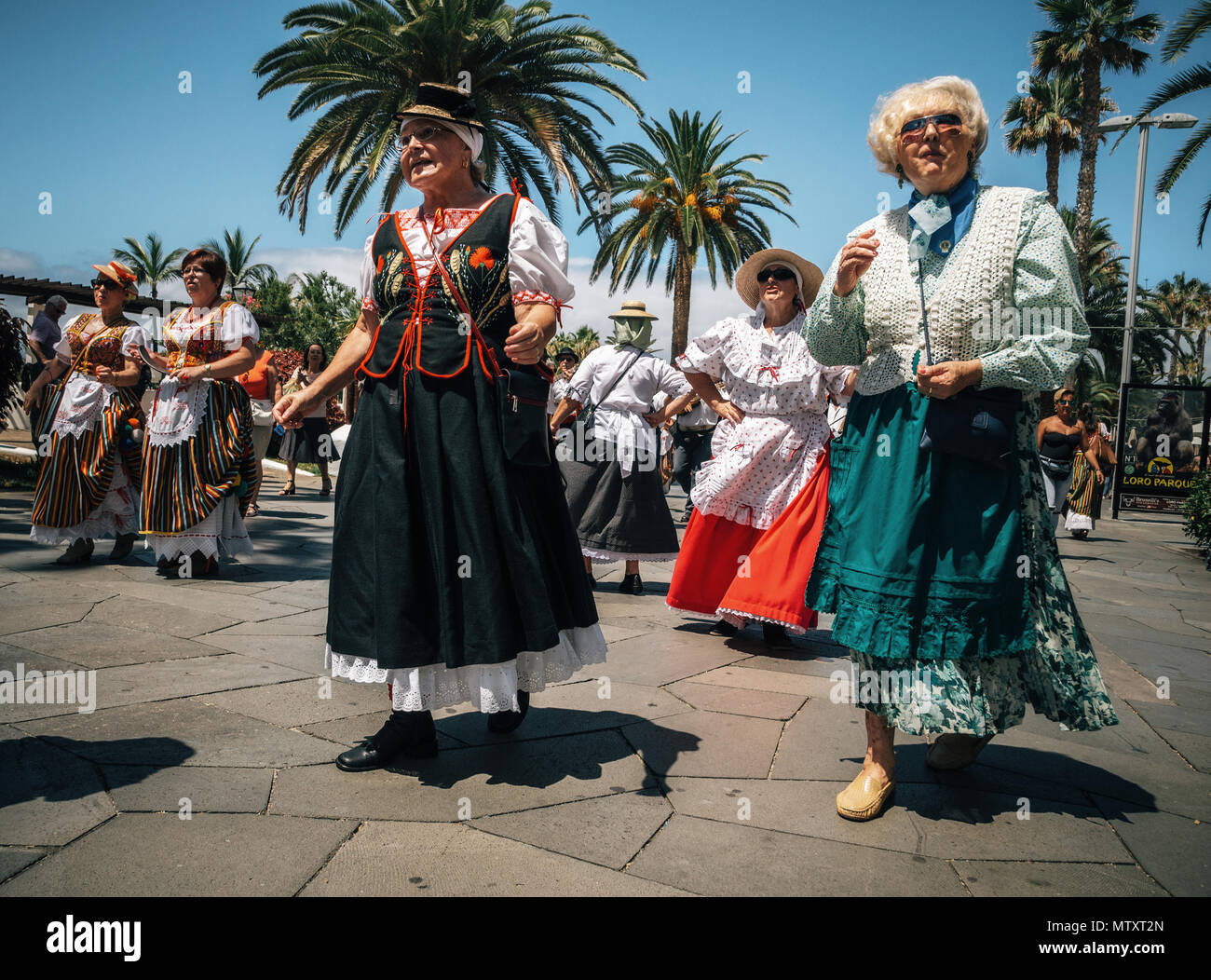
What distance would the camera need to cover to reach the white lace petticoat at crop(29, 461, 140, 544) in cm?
657

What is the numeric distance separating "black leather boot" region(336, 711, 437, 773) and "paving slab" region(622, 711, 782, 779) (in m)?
0.73

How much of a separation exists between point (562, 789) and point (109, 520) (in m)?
5.18

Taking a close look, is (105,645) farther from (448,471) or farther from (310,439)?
(310,439)

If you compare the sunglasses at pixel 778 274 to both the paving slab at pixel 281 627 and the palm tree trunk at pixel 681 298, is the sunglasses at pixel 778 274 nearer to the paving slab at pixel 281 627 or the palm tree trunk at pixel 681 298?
the paving slab at pixel 281 627

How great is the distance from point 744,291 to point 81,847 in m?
4.04

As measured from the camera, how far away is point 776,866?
2443mm

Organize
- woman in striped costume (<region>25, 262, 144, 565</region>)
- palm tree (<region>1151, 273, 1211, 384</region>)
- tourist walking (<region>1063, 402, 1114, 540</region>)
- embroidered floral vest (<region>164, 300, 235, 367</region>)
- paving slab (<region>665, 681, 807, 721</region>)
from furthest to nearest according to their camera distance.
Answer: palm tree (<region>1151, 273, 1211, 384</region>) → tourist walking (<region>1063, 402, 1114, 540</region>) → woman in striped costume (<region>25, 262, 144, 565</region>) → embroidered floral vest (<region>164, 300, 235, 367</region>) → paving slab (<region>665, 681, 807, 721</region>)

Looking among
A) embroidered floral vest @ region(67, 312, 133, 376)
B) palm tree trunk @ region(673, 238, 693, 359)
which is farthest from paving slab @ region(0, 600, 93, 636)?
palm tree trunk @ region(673, 238, 693, 359)

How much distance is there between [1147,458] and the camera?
17250mm

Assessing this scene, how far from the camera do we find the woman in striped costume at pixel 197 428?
6211 millimetres

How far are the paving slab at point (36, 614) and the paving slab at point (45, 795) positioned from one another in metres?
1.73

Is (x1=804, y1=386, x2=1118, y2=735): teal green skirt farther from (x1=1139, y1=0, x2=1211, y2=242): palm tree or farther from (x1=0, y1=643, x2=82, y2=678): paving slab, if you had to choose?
(x1=1139, y1=0, x2=1211, y2=242): palm tree

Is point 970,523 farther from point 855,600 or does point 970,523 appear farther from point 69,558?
point 69,558

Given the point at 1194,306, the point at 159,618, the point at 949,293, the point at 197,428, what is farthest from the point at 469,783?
the point at 1194,306
